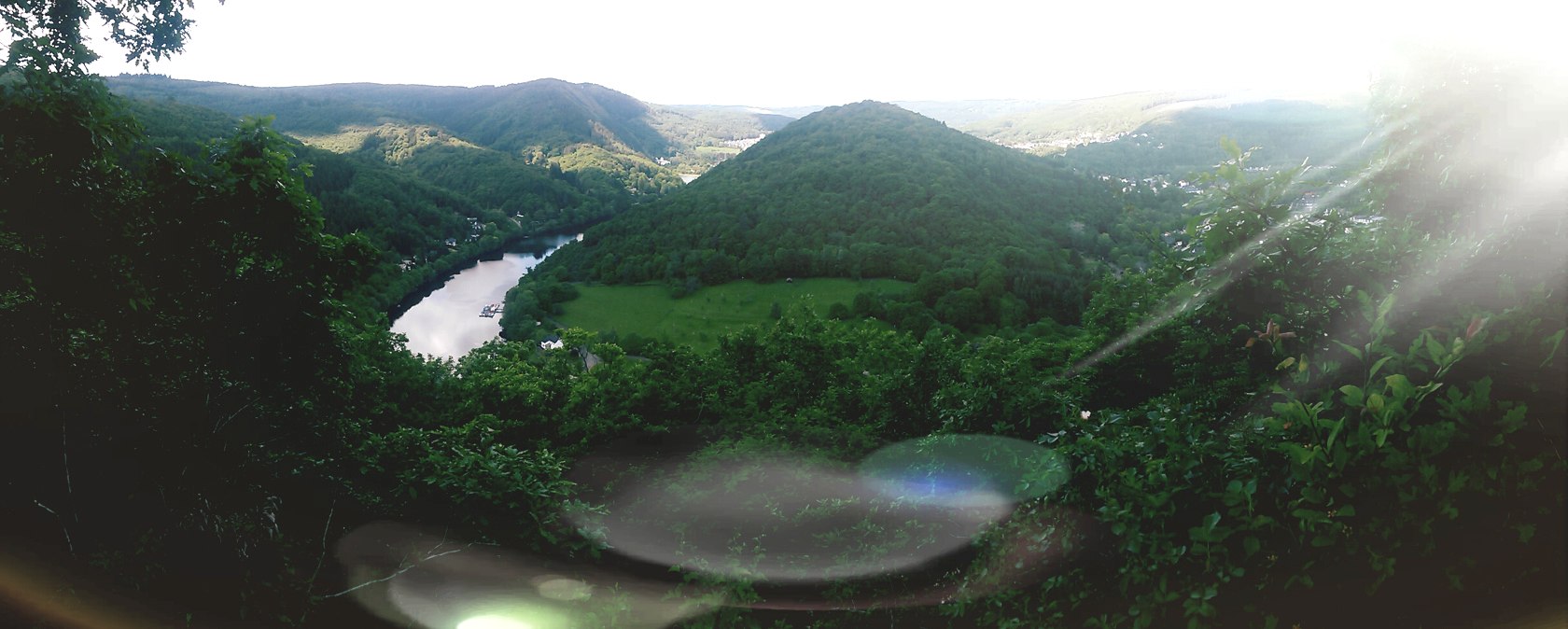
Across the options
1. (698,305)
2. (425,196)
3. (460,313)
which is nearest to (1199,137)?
(698,305)

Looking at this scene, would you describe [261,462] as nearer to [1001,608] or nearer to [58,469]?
[58,469]

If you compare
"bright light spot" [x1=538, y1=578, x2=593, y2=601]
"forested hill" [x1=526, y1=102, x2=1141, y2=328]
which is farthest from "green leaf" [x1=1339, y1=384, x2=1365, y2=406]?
"forested hill" [x1=526, y1=102, x2=1141, y2=328]

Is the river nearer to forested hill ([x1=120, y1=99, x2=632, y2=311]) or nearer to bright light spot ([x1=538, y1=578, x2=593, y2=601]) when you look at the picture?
forested hill ([x1=120, y1=99, x2=632, y2=311])

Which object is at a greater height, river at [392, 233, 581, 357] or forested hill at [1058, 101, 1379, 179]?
forested hill at [1058, 101, 1379, 179]

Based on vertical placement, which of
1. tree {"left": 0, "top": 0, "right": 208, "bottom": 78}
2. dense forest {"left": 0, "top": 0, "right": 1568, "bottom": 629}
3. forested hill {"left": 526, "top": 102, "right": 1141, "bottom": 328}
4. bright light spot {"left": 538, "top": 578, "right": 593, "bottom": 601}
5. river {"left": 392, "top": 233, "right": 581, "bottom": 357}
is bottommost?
river {"left": 392, "top": 233, "right": 581, "bottom": 357}

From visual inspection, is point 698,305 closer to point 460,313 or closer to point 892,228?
point 460,313

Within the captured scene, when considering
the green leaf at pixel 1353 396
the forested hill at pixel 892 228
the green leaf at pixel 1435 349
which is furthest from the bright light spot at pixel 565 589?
the forested hill at pixel 892 228

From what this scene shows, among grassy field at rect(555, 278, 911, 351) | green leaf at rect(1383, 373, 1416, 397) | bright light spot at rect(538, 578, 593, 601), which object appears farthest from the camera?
grassy field at rect(555, 278, 911, 351)
